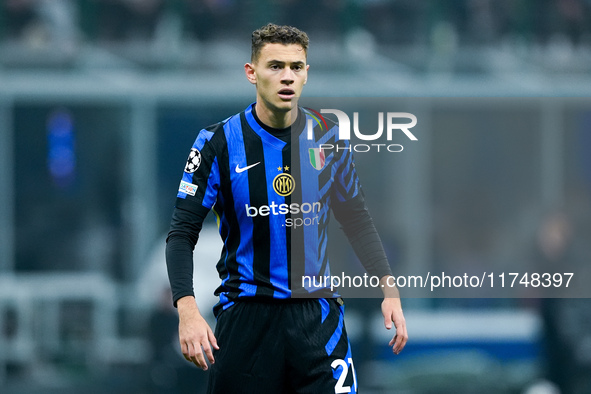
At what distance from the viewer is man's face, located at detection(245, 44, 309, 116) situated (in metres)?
4.04

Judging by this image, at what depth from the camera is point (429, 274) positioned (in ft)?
31.6

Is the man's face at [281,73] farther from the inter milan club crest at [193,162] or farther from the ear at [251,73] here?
the inter milan club crest at [193,162]

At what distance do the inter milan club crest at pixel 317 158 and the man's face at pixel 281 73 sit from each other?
21 centimetres

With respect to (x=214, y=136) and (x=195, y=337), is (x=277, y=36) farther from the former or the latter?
(x=195, y=337)

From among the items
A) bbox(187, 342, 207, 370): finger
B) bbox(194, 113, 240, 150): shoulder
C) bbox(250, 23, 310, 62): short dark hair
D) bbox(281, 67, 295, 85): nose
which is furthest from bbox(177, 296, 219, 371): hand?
bbox(250, 23, 310, 62): short dark hair

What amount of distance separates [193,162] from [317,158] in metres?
0.48

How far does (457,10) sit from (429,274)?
3.31 m

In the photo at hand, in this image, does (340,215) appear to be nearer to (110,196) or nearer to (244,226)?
(244,226)

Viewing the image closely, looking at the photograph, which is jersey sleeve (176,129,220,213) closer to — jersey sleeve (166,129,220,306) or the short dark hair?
jersey sleeve (166,129,220,306)

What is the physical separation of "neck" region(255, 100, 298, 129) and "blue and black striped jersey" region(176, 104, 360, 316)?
0.03 metres

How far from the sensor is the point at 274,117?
13.7 feet

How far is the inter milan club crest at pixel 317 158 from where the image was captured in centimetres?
419

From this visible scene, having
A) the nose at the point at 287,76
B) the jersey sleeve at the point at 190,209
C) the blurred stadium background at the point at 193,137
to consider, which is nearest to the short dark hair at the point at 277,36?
the nose at the point at 287,76

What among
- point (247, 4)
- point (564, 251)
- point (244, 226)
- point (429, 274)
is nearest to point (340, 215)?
point (244, 226)
